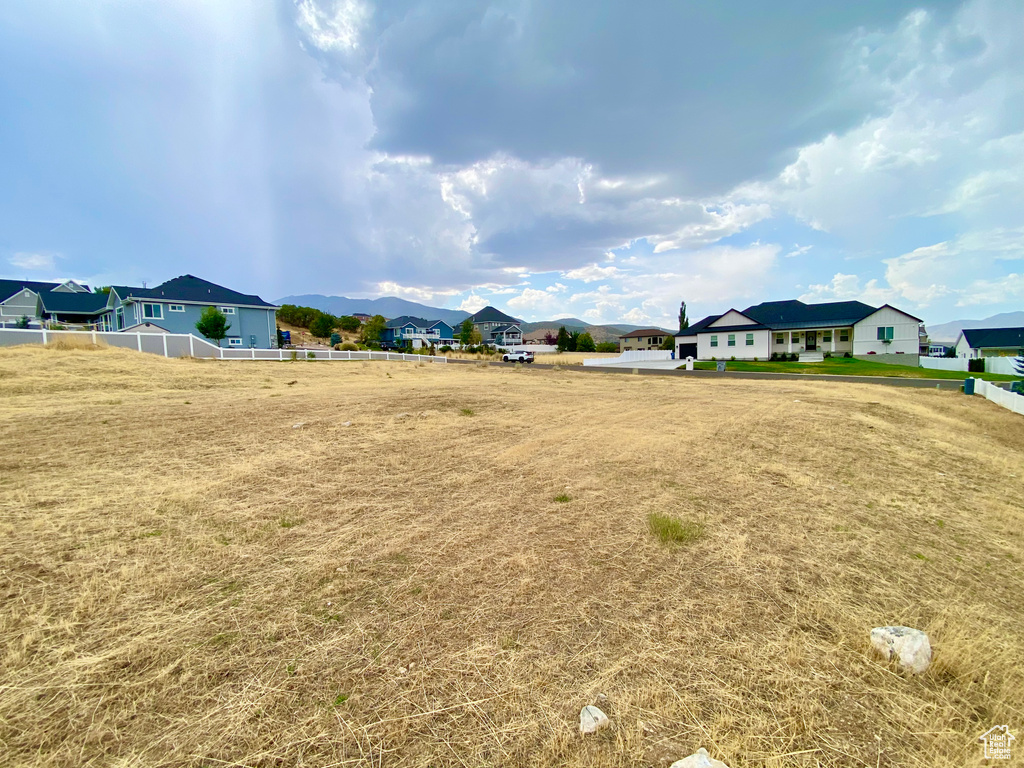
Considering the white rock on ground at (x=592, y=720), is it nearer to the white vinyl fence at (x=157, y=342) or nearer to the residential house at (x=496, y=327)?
the white vinyl fence at (x=157, y=342)

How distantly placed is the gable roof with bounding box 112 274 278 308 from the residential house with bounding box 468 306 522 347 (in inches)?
2224

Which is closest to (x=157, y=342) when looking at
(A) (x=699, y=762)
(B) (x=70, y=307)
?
(A) (x=699, y=762)

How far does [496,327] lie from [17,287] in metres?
79.8

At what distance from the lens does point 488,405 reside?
11.8 metres

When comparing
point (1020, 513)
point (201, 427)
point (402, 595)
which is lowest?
point (1020, 513)

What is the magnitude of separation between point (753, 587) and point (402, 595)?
278cm

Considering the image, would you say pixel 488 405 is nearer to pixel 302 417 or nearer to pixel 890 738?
pixel 302 417

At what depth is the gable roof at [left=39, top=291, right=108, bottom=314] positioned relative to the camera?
47.4 m

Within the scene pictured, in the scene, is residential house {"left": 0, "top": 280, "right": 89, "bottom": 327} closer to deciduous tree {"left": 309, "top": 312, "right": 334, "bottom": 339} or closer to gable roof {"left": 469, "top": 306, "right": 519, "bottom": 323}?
deciduous tree {"left": 309, "top": 312, "right": 334, "bottom": 339}

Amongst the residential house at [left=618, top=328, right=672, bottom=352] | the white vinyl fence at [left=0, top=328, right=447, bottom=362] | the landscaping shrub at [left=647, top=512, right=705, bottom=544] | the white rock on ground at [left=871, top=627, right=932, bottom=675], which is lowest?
the white rock on ground at [left=871, top=627, right=932, bottom=675]

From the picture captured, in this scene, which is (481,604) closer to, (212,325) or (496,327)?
(212,325)

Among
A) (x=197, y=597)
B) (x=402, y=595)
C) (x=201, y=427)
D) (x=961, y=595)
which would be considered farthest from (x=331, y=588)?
(x=201, y=427)

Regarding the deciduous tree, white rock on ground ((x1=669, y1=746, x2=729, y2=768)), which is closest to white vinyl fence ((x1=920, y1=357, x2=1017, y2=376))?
white rock on ground ((x1=669, y1=746, x2=729, y2=768))

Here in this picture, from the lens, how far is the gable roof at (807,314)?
4088 centimetres
